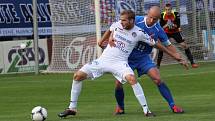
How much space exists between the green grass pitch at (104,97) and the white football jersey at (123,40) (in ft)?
3.63

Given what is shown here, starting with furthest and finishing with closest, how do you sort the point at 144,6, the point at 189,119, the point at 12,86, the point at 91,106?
the point at 144,6 < the point at 12,86 < the point at 91,106 < the point at 189,119

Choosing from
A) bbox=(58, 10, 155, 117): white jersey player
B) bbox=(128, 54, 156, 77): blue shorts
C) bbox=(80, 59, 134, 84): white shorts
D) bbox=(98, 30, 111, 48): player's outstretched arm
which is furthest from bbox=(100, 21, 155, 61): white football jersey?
bbox=(128, 54, 156, 77): blue shorts

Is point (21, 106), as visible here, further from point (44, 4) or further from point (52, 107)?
point (44, 4)

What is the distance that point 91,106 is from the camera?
16.3m

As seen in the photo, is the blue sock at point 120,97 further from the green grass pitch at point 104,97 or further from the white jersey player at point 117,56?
the white jersey player at point 117,56

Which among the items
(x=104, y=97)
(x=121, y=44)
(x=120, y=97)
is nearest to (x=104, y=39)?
(x=121, y=44)

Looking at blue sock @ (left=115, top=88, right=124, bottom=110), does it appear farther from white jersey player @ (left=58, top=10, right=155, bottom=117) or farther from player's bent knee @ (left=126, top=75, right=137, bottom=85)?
player's bent knee @ (left=126, top=75, right=137, bottom=85)

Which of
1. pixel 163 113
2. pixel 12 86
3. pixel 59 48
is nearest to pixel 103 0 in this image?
pixel 59 48

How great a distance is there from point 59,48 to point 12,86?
720 cm

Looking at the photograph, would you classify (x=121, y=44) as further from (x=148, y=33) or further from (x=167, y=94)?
(x=167, y=94)

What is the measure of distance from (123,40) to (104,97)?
4.93 meters

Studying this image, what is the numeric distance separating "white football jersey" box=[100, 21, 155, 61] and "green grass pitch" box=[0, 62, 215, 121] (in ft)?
3.63

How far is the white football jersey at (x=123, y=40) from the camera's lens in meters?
13.8

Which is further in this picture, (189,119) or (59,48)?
(59,48)
